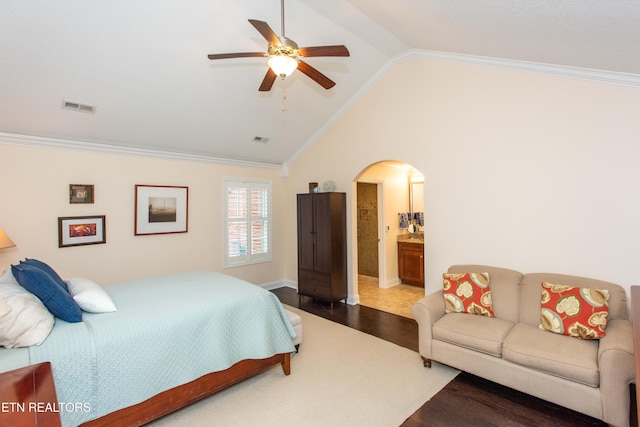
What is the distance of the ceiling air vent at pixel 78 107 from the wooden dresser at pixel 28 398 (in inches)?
116

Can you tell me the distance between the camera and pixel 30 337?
6.33 ft

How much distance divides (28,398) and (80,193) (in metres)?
3.46

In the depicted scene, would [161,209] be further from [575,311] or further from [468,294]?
[575,311]

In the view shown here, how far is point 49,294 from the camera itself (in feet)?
7.28

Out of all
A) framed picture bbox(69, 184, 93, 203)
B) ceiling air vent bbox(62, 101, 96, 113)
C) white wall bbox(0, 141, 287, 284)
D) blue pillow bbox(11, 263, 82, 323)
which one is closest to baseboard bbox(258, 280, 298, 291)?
white wall bbox(0, 141, 287, 284)

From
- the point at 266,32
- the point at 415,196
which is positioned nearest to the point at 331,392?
the point at 266,32

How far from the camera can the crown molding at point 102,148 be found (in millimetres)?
3705

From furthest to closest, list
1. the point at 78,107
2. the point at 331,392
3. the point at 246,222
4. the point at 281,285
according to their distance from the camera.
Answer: the point at 281,285 < the point at 246,222 < the point at 78,107 < the point at 331,392

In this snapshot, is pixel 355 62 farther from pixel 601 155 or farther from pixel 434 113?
pixel 601 155

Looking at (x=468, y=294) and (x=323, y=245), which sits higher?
(x=323, y=245)

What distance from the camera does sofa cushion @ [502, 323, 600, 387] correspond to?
232cm

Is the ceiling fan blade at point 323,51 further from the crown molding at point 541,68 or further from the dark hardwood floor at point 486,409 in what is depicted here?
the dark hardwood floor at point 486,409

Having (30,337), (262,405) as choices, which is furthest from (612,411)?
(30,337)

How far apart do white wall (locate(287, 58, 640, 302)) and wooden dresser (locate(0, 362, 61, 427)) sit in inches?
153
